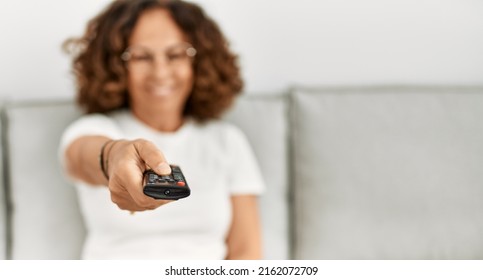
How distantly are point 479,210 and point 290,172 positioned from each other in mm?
367

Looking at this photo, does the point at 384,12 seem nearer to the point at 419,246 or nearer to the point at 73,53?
the point at 419,246

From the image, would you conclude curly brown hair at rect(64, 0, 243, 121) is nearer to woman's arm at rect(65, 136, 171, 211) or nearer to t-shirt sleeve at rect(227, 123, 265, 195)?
t-shirt sleeve at rect(227, 123, 265, 195)

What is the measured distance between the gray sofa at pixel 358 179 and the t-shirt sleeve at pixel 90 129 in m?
0.08

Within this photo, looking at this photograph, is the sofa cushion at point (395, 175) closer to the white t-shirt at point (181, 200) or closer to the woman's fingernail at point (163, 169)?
the white t-shirt at point (181, 200)

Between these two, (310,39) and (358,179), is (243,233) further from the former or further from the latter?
(310,39)

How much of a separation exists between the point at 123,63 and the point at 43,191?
29 centimetres

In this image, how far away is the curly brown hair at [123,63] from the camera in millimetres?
1083

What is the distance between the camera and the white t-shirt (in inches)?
40.9

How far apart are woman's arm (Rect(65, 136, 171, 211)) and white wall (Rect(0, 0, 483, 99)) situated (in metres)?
0.29

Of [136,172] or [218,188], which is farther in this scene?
[218,188]

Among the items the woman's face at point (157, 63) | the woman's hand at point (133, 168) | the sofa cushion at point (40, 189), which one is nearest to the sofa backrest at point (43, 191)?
the sofa cushion at point (40, 189)

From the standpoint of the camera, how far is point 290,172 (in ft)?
3.91

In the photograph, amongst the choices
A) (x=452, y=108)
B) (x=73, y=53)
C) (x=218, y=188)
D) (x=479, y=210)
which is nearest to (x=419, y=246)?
(x=479, y=210)

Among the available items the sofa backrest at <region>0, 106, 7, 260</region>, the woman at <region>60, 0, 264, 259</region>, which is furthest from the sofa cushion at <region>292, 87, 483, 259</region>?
the sofa backrest at <region>0, 106, 7, 260</region>
